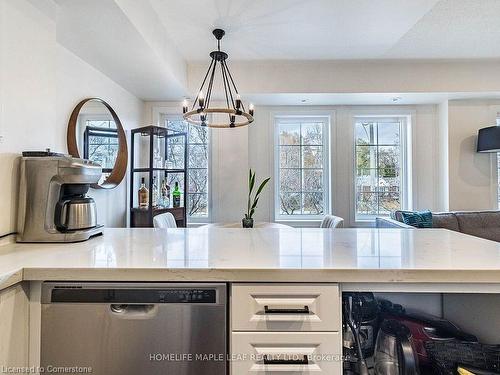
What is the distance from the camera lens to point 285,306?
0.89 metres

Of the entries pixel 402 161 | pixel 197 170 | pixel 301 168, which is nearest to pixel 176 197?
pixel 197 170

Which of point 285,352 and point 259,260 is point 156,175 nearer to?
point 259,260

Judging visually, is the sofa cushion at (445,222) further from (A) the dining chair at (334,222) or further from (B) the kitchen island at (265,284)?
(B) the kitchen island at (265,284)

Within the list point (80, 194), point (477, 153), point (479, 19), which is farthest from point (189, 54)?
point (477, 153)

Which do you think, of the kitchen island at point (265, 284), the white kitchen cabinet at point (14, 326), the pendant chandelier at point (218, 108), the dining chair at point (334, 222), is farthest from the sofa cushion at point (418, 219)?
the white kitchen cabinet at point (14, 326)

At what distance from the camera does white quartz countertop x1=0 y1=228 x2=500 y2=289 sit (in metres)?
0.88

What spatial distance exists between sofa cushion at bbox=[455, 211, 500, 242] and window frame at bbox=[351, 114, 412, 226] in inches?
25.7

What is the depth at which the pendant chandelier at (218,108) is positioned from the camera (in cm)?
218

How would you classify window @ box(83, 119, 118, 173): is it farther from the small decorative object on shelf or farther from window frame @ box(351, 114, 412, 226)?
window frame @ box(351, 114, 412, 226)

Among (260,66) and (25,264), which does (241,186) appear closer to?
(260,66)

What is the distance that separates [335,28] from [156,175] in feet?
7.55

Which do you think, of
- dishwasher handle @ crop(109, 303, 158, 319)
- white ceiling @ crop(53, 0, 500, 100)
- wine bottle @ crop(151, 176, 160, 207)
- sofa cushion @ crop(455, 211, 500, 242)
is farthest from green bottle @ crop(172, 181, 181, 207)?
sofa cushion @ crop(455, 211, 500, 242)

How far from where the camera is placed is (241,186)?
3516 mm

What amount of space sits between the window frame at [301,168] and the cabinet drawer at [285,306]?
111 inches
